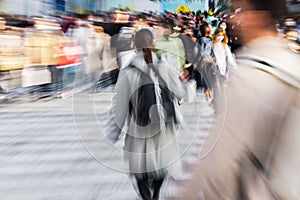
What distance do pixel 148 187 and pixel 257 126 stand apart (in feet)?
8.10

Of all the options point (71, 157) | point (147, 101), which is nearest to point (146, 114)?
point (147, 101)

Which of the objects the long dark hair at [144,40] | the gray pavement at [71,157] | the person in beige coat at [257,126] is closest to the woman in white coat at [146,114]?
the long dark hair at [144,40]

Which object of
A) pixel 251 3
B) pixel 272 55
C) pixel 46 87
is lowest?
pixel 46 87

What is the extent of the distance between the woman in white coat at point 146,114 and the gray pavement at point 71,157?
0.36ft

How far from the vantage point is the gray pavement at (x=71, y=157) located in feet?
11.1

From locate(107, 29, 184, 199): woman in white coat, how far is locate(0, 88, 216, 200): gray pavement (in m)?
0.11

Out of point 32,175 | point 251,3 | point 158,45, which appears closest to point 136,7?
point 32,175

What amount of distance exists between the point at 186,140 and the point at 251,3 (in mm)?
2296

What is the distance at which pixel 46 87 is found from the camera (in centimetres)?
1166

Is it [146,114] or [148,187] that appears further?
[148,187]

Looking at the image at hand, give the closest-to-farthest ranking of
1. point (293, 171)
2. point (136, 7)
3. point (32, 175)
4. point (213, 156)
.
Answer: point (293, 171) → point (213, 156) → point (32, 175) → point (136, 7)

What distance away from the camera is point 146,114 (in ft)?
12.0

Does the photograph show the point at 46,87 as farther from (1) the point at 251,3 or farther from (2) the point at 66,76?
(1) the point at 251,3

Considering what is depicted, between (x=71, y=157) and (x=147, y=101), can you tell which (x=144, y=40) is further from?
(x=71, y=157)
